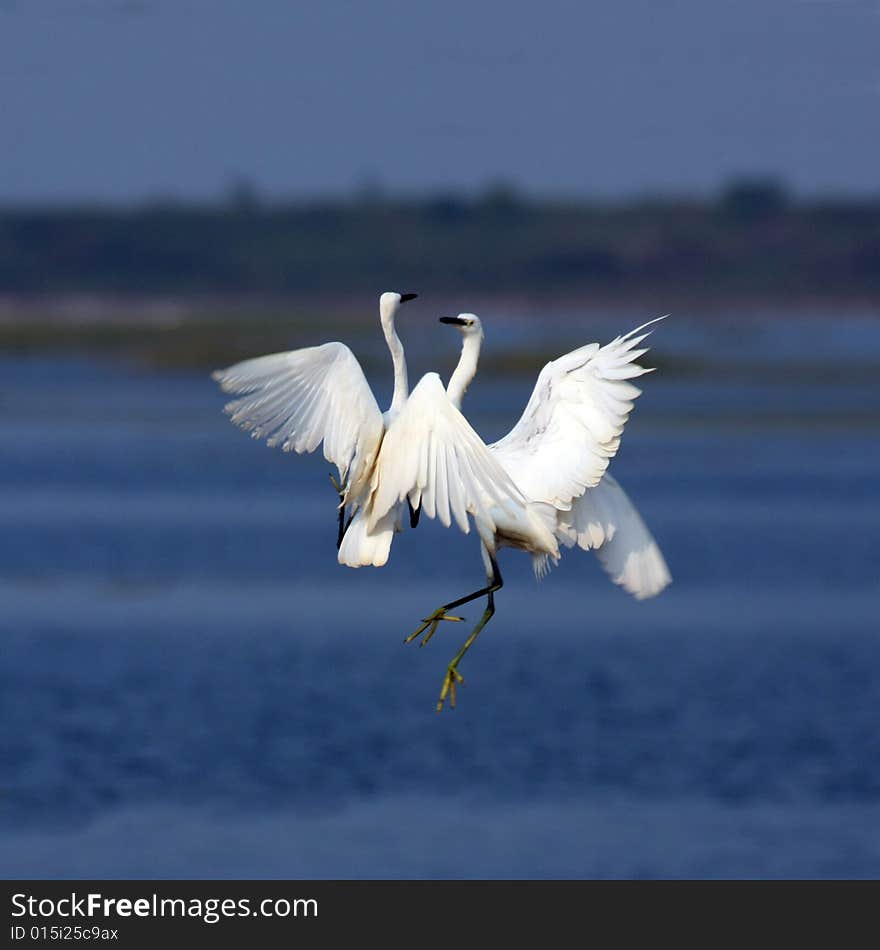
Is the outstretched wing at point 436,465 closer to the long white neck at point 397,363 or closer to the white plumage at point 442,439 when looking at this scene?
the white plumage at point 442,439

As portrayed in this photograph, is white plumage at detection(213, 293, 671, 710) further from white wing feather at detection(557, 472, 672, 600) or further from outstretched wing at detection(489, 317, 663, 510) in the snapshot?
white wing feather at detection(557, 472, 672, 600)

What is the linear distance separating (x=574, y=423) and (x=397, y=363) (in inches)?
34.5

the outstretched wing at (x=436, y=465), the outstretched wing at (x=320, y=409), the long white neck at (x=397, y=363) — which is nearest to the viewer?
the outstretched wing at (x=436, y=465)

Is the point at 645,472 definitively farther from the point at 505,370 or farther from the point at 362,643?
the point at 505,370

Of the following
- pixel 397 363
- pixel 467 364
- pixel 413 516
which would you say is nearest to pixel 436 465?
pixel 413 516

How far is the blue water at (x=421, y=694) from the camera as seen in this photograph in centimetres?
1650

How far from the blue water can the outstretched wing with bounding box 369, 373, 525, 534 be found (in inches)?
247

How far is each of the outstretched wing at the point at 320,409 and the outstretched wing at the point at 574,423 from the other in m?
0.80

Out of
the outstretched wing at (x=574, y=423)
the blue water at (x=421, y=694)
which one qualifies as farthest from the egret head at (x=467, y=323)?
the blue water at (x=421, y=694)

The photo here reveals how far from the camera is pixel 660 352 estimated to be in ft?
246

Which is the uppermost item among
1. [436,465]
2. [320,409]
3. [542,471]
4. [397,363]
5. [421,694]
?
[421,694]

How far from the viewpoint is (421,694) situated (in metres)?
21.4

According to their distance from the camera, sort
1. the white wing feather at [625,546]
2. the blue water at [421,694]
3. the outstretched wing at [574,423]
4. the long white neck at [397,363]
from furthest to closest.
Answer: the blue water at [421,694], the white wing feather at [625,546], the outstretched wing at [574,423], the long white neck at [397,363]

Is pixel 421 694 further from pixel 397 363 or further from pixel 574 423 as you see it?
pixel 397 363
